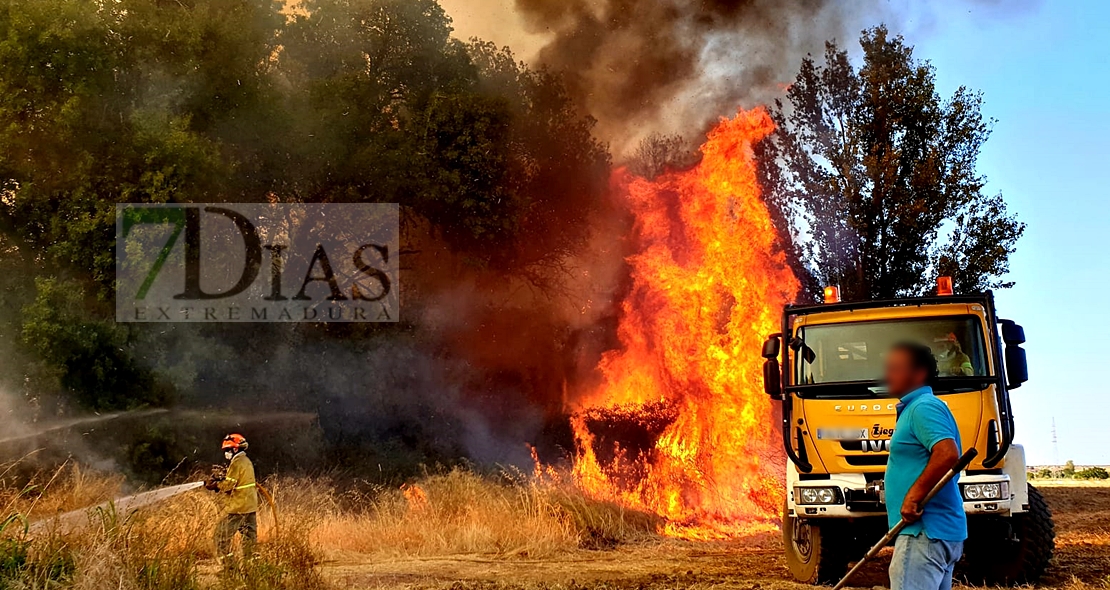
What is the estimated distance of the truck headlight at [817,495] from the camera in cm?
998

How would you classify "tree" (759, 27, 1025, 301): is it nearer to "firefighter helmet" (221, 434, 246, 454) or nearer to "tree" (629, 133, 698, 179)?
"tree" (629, 133, 698, 179)

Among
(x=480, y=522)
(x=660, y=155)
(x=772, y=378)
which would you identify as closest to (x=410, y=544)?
(x=480, y=522)

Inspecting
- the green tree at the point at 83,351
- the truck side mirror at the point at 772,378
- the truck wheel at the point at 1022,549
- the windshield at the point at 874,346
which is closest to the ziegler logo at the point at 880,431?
the windshield at the point at 874,346

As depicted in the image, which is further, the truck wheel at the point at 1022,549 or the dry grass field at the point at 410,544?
the truck wheel at the point at 1022,549

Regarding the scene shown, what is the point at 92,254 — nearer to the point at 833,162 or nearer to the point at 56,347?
the point at 56,347

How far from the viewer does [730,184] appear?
68.8 feet

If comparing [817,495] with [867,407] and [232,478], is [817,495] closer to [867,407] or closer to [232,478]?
[867,407]

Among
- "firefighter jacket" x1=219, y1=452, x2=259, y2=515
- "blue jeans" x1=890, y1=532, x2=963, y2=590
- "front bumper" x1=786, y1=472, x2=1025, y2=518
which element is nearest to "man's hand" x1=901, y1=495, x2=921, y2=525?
"blue jeans" x1=890, y1=532, x2=963, y2=590

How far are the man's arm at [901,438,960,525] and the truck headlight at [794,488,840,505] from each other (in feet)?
14.4

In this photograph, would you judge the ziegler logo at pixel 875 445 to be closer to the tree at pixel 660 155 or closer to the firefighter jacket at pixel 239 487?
the firefighter jacket at pixel 239 487

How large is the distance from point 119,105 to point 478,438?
10737 mm

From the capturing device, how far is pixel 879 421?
988 centimetres

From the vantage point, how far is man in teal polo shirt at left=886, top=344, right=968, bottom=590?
5.68 m

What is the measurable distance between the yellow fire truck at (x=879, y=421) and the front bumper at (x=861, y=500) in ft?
0.03
